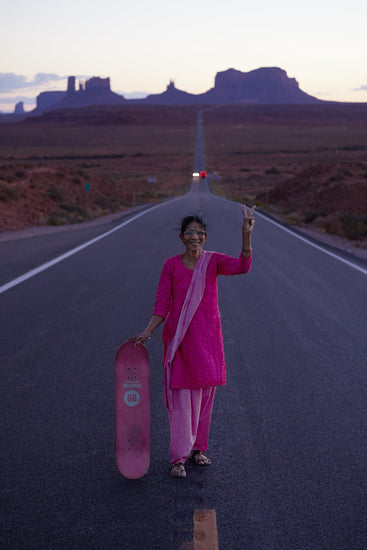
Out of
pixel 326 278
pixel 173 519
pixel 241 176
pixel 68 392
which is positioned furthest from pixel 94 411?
pixel 241 176

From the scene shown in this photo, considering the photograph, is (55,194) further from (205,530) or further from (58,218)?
(205,530)

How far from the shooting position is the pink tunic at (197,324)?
4152 millimetres

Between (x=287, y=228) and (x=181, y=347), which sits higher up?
(x=181, y=347)

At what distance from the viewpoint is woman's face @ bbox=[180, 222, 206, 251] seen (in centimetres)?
420

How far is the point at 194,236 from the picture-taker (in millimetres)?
4207

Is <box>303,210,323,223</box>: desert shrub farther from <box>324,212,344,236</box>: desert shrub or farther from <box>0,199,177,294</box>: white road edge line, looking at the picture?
<box>0,199,177,294</box>: white road edge line

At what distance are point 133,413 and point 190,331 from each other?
1.93 ft

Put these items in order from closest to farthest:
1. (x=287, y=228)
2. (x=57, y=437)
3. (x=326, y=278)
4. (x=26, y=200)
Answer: (x=57, y=437) → (x=326, y=278) → (x=287, y=228) → (x=26, y=200)

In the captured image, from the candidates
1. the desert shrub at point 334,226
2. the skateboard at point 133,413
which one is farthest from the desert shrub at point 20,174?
the skateboard at point 133,413

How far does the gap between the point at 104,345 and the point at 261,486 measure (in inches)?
137

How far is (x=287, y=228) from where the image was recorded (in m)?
23.3

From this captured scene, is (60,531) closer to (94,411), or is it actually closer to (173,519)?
(173,519)

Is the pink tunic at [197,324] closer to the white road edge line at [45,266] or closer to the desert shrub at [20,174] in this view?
the white road edge line at [45,266]

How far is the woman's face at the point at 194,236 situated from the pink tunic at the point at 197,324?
114 mm
